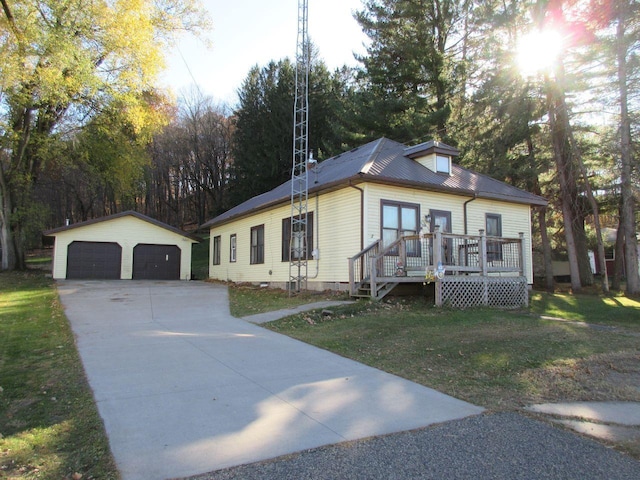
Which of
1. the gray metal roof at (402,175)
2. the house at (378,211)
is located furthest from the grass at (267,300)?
the gray metal roof at (402,175)

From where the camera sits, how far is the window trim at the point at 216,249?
80.0ft

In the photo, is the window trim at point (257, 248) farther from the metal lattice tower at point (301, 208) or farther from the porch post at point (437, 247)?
the porch post at point (437, 247)

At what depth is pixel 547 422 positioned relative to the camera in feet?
14.0

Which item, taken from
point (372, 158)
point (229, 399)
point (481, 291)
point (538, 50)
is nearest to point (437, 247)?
point (481, 291)

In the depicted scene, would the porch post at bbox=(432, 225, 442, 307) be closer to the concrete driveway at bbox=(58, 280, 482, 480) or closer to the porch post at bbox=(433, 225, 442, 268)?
the porch post at bbox=(433, 225, 442, 268)

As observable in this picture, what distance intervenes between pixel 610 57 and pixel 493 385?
17.9 m

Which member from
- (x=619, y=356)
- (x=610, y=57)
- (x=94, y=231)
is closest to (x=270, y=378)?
(x=619, y=356)

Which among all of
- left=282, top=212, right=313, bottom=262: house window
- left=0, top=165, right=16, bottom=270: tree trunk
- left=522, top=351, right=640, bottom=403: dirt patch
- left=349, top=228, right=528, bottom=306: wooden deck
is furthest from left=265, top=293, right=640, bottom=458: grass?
left=0, top=165, right=16, bottom=270: tree trunk

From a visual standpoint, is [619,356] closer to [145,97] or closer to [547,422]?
[547,422]

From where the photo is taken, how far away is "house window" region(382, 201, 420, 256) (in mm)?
14172

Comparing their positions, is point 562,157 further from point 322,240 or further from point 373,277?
point 373,277

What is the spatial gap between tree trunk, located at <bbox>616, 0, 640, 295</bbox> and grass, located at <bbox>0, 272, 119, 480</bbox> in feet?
66.0

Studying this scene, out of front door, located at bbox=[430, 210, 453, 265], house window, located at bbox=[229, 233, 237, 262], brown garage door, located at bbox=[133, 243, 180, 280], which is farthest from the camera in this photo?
brown garage door, located at bbox=[133, 243, 180, 280]

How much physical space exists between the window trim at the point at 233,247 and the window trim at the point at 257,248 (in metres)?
1.97
